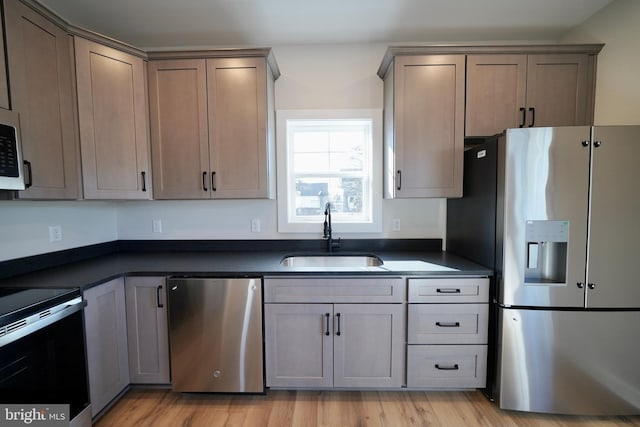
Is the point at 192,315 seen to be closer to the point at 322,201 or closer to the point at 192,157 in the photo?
the point at 192,157

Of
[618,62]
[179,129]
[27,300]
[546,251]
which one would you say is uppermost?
[618,62]

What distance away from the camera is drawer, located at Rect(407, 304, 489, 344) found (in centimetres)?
174

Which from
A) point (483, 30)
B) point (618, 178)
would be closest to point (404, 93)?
point (483, 30)

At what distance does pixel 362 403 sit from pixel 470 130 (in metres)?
2.04

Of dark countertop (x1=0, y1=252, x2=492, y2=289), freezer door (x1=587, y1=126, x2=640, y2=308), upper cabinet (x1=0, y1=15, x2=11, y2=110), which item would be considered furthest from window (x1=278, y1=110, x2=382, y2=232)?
upper cabinet (x1=0, y1=15, x2=11, y2=110)

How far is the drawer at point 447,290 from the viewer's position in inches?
67.9

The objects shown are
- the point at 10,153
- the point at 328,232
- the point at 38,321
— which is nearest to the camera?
the point at 38,321

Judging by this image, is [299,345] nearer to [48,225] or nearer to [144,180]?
[144,180]

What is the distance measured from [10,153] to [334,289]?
73.0 inches

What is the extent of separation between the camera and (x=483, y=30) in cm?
217

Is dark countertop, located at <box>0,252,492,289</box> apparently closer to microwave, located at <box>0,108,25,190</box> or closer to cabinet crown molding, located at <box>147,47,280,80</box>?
microwave, located at <box>0,108,25,190</box>

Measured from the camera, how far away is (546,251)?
1605mm

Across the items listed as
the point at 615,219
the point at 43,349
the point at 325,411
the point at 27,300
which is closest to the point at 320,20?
the point at 615,219

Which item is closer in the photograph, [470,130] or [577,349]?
[577,349]
